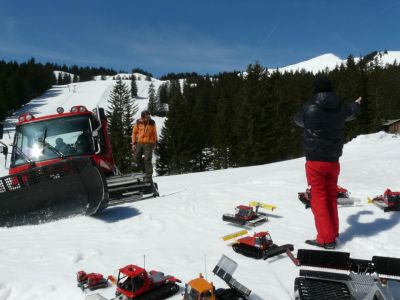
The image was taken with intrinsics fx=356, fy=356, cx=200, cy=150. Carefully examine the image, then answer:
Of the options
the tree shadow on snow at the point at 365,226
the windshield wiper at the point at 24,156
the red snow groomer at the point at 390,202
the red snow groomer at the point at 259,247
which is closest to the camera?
the red snow groomer at the point at 259,247

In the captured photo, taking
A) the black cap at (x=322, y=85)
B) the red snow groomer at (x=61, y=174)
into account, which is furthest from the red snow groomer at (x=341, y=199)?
the red snow groomer at (x=61, y=174)

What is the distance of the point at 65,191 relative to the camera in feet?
24.6

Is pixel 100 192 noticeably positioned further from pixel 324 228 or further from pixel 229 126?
pixel 229 126

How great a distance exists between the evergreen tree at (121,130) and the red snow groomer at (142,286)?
155 ft

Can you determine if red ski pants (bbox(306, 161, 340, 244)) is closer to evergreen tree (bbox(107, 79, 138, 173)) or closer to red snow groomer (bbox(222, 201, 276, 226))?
red snow groomer (bbox(222, 201, 276, 226))

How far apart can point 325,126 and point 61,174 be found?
A: 526cm

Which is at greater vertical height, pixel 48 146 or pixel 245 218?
pixel 48 146

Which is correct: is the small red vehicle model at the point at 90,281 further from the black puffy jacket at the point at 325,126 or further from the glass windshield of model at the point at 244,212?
the black puffy jacket at the point at 325,126

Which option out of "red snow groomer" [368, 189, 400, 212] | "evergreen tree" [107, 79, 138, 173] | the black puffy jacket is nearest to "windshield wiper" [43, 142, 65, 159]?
the black puffy jacket

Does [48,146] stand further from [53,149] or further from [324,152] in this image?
[324,152]

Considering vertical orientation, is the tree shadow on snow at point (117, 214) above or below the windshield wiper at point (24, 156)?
below

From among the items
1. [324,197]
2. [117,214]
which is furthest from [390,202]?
[117,214]

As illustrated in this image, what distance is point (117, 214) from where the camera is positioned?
7613 millimetres

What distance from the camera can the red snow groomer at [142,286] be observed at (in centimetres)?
359
